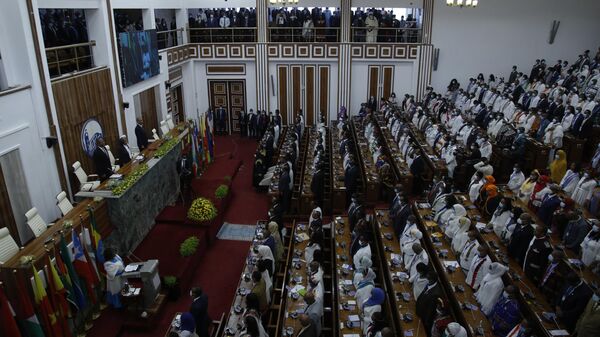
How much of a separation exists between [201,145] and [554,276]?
1275 centimetres

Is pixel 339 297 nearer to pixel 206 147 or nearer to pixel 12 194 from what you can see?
pixel 12 194

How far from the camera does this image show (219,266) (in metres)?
12.3

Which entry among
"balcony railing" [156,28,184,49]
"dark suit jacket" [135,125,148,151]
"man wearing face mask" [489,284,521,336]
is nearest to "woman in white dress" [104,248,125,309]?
"dark suit jacket" [135,125,148,151]

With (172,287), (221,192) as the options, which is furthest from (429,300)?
(221,192)

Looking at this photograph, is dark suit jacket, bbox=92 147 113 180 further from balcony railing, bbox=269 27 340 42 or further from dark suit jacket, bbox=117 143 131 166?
balcony railing, bbox=269 27 340 42

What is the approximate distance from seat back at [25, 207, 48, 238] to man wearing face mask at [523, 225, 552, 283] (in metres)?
10.4

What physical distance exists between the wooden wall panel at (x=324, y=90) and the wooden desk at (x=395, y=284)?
12.9 m

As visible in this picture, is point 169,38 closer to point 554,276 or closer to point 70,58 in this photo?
point 70,58

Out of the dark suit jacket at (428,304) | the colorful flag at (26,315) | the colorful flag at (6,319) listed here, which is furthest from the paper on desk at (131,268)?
the dark suit jacket at (428,304)

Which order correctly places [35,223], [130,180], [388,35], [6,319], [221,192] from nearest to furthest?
[6,319] → [35,223] → [130,180] → [221,192] → [388,35]

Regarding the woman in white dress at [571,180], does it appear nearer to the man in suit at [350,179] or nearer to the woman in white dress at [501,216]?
the woman in white dress at [501,216]

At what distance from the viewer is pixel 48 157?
12148mm

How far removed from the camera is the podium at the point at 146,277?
10.1m

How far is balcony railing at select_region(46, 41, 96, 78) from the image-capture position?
521 inches
